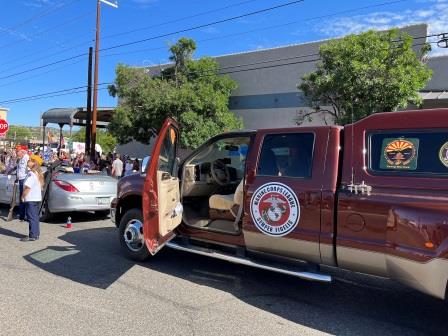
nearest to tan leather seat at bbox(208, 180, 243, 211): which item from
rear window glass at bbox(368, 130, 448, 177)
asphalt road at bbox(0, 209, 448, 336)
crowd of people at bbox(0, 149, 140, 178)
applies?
asphalt road at bbox(0, 209, 448, 336)

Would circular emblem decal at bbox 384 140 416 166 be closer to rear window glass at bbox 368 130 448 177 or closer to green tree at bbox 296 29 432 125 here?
rear window glass at bbox 368 130 448 177

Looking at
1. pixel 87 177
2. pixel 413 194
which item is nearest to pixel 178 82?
pixel 87 177

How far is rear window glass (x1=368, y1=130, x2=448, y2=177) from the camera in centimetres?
396

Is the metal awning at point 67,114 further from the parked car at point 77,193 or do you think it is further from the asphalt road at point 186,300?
the asphalt road at point 186,300

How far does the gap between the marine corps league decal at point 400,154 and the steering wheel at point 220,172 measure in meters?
2.72

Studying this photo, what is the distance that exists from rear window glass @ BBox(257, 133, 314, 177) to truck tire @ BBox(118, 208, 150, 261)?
2101 mm

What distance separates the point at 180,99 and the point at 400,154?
17.8 metres

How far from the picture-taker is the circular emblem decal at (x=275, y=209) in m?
4.73

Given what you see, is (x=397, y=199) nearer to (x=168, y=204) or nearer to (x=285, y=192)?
(x=285, y=192)

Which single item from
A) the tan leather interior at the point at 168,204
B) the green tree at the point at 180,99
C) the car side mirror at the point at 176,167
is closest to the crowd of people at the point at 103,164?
the green tree at the point at 180,99

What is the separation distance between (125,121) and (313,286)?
18.0 meters

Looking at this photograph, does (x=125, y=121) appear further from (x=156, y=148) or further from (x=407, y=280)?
(x=407, y=280)

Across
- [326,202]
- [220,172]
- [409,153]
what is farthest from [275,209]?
[220,172]

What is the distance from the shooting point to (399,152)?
13.8ft
